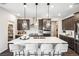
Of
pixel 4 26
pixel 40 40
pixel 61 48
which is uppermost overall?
pixel 4 26

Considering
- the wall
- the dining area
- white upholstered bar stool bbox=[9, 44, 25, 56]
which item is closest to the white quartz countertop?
the dining area

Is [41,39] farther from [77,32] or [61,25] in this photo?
[77,32]

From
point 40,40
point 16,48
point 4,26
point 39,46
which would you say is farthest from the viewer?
point 40,40

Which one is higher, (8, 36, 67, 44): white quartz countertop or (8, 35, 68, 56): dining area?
(8, 36, 67, 44): white quartz countertop

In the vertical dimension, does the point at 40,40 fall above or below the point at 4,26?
below

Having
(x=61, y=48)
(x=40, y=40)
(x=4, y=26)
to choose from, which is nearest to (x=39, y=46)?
(x=40, y=40)

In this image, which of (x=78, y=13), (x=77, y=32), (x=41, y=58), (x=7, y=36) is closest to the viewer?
(x=41, y=58)

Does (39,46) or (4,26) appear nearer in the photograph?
(39,46)

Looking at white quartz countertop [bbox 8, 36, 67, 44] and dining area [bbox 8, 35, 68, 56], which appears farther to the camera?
white quartz countertop [bbox 8, 36, 67, 44]

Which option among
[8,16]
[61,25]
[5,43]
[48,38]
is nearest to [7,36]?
[5,43]

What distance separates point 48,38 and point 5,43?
1378 millimetres

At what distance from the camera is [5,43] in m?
3.79

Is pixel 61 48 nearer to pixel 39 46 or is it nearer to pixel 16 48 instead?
pixel 39 46

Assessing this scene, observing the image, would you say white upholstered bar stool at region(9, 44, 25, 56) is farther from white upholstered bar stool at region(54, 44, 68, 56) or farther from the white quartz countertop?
white upholstered bar stool at region(54, 44, 68, 56)
